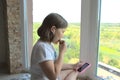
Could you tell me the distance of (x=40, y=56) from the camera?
1.12 metres

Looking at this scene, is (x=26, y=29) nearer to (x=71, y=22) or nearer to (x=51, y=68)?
(x=71, y=22)

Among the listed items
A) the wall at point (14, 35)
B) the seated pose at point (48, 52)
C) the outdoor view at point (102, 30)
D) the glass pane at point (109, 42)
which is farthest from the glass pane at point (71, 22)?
the seated pose at point (48, 52)

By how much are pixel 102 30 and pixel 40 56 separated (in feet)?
2.98

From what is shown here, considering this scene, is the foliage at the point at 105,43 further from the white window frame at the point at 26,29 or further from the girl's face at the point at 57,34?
the girl's face at the point at 57,34

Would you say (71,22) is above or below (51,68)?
above

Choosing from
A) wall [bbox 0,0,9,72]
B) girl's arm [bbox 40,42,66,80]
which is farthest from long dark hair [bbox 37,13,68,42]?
wall [bbox 0,0,9,72]

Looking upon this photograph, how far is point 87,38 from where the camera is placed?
1991 millimetres

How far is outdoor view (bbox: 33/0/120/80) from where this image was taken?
5.71ft

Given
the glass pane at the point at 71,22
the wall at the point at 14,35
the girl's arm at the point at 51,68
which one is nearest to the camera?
the girl's arm at the point at 51,68

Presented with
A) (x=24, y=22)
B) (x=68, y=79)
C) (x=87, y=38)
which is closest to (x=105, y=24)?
(x=87, y=38)

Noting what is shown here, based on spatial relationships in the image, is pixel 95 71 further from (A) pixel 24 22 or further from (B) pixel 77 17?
(A) pixel 24 22

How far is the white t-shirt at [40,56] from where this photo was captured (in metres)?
1.12

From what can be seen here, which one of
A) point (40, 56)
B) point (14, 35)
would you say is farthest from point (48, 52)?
point (14, 35)

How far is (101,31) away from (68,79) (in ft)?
2.59
